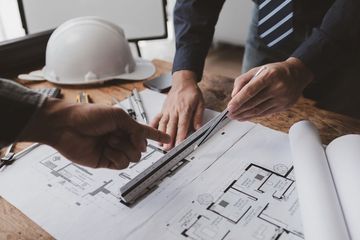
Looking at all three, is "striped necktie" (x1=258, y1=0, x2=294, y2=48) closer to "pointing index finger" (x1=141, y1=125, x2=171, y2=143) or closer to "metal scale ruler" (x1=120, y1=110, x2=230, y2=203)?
"metal scale ruler" (x1=120, y1=110, x2=230, y2=203)

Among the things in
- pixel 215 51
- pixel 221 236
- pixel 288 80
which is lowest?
pixel 215 51

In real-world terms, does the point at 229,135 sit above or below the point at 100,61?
below

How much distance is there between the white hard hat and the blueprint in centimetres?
29

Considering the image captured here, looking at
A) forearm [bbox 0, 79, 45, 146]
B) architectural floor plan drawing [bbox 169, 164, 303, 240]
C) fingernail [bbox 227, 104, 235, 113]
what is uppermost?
forearm [bbox 0, 79, 45, 146]

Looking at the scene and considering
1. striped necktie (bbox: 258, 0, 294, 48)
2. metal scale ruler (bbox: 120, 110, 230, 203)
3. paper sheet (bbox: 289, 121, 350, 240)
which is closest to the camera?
paper sheet (bbox: 289, 121, 350, 240)

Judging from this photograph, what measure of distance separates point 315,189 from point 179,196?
21 cm

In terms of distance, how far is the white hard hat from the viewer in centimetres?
90

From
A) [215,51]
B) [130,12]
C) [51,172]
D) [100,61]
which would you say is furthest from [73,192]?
[215,51]

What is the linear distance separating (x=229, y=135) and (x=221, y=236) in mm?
270

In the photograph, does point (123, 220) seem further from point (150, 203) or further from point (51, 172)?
point (51, 172)

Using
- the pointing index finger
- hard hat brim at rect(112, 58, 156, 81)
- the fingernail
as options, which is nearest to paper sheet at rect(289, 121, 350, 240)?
the fingernail

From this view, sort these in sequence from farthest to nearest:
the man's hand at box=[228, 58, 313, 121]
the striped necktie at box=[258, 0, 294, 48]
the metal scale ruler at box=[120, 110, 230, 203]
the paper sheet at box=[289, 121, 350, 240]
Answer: the striped necktie at box=[258, 0, 294, 48]
the man's hand at box=[228, 58, 313, 121]
the metal scale ruler at box=[120, 110, 230, 203]
the paper sheet at box=[289, 121, 350, 240]

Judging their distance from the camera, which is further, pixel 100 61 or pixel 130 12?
pixel 130 12

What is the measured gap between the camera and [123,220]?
1.73 feet
